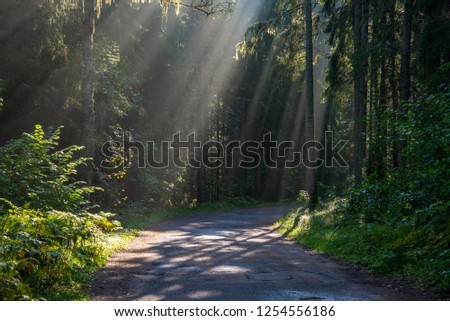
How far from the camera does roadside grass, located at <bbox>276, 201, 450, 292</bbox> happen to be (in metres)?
7.56

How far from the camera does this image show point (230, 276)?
834 centimetres

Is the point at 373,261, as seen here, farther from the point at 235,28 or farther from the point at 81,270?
the point at 235,28

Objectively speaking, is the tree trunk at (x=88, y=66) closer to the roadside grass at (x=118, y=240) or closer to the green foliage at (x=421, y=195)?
the roadside grass at (x=118, y=240)

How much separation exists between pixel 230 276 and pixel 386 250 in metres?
3.37

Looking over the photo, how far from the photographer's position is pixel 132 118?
2777cm

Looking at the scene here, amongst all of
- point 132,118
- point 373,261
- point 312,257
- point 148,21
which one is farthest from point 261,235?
point 148,21

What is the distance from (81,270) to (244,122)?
121 feet

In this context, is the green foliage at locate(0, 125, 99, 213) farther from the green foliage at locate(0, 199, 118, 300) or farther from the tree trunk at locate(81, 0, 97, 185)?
the tree trunk at locate(81, 0, 97, 185)

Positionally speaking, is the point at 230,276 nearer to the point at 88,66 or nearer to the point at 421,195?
the point at 421,195

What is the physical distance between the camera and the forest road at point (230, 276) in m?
6.88

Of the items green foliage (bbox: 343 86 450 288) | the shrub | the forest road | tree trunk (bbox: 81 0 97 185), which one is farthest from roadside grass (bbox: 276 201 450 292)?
tree trunk (bbox: 81 0 97 185)

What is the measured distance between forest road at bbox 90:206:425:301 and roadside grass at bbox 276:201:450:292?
42 cm

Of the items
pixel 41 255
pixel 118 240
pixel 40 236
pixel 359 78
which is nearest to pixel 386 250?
pixel 41 255

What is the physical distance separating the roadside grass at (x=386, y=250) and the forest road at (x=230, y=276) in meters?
0.42
